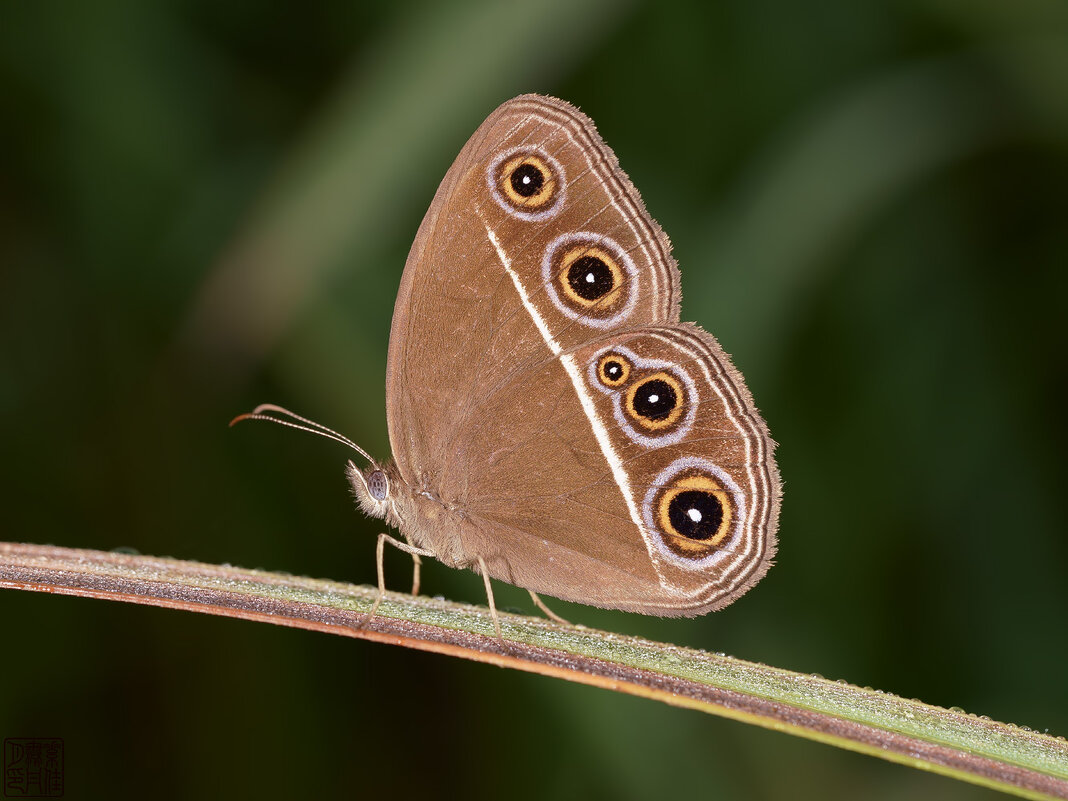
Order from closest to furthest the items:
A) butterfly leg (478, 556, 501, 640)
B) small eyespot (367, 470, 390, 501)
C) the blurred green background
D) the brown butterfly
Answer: butterfly leg (478, 556, 501, 640)
the brown butterfly
small eyespot (367, 470, 390, 501)
the blurred green background

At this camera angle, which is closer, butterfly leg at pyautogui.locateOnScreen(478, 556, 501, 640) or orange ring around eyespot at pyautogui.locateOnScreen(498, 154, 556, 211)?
butterfly leg at pyautogui.locateOnScreen(478, 556, 501, 640)

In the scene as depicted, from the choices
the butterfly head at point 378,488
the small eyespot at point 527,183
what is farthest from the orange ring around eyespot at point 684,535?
the small eyespot at point 527,183

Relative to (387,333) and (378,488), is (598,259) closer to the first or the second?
(378,488)

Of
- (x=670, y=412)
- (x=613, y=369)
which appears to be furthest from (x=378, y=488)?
(x=670, y=412)

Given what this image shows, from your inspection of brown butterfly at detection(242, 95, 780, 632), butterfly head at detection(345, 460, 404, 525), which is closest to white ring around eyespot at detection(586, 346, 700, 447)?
brown butterfly at detection(242, 95, 780, 632)

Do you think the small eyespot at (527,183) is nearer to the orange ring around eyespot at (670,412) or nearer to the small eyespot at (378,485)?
the orange ring around eyespot at (670,412)

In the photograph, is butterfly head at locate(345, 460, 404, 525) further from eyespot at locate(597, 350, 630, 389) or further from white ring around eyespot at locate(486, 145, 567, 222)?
white ring around eyespot at locate(486, 145, 567, 222)
